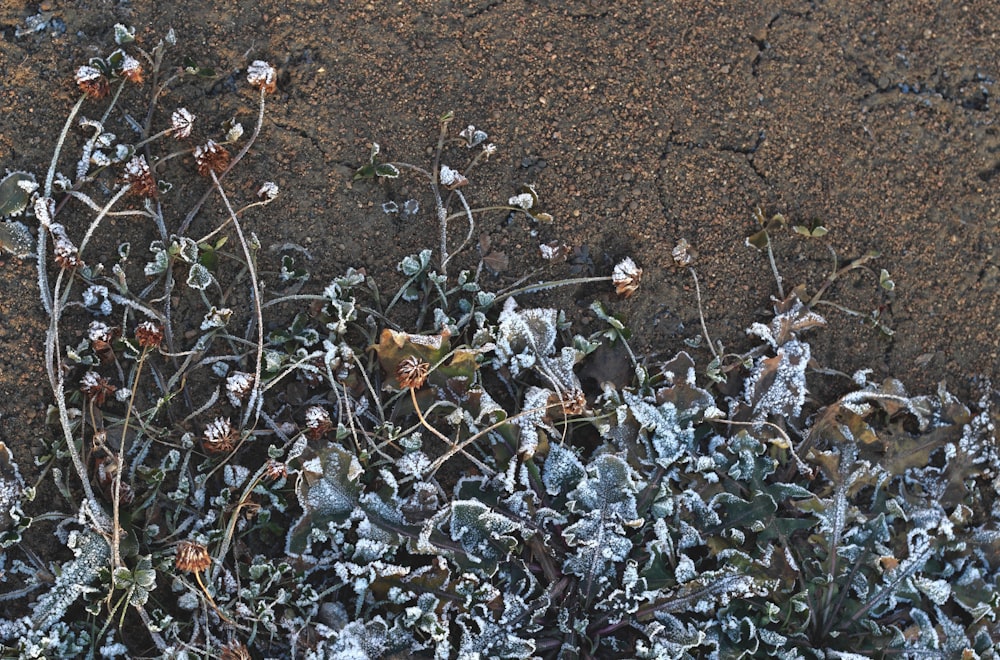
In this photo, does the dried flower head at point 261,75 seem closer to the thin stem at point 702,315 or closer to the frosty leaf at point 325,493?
the frosty leaf at point 325,493

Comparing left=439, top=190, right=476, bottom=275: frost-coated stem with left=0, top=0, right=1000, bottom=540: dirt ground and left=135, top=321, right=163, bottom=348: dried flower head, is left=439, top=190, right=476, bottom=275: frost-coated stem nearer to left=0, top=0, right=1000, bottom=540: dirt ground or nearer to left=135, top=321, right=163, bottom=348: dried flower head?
left=0, top=0, right=1000, bottom=540: dirt ground

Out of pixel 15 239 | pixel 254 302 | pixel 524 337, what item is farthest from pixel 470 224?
pixel 15 239

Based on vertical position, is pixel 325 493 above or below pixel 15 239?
below

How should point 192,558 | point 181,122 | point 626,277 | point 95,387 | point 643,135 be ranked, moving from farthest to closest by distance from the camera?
point 643,135, point 626,277, point 181,122, point 95,387, point 192,558

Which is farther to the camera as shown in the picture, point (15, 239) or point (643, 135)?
point (643, 135)

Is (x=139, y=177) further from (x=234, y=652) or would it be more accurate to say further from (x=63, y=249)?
(x=234, y=652)
